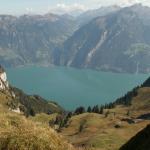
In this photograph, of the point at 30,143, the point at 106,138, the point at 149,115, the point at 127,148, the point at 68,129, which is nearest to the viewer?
the point at 30,143

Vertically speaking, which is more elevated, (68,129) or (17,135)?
(17,135)

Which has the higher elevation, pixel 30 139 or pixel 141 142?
pixel 30 139

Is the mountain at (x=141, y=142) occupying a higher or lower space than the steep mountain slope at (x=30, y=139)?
lower

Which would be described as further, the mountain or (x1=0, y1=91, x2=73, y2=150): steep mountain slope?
the mountain

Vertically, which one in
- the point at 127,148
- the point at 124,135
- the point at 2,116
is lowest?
the point at 124,135

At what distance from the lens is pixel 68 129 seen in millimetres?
144500

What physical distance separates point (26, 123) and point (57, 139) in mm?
3639

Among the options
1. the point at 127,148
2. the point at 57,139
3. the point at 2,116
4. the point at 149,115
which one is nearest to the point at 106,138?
the point at 127,148

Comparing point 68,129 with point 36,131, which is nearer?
point 36,131

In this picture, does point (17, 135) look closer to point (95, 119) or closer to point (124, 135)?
point (124, 135)

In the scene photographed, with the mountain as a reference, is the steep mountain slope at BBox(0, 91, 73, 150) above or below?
above

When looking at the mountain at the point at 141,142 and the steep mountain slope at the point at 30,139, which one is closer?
the steep mountain slope at the point at 30,139

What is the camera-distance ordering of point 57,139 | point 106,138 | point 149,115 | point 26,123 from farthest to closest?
point 149,115, point 106,138, point 26,123, point 57,139

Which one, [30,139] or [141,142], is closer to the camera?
[30,139]
